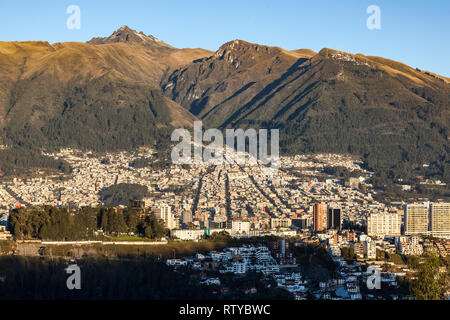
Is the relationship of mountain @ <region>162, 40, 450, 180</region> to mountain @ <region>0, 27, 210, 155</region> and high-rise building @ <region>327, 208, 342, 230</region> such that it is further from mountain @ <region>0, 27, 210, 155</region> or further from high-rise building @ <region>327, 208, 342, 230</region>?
high-rise building @ <region>327, 208, 342, 230</region>

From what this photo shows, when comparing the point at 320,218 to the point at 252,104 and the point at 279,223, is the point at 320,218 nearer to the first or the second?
the point at 279,223

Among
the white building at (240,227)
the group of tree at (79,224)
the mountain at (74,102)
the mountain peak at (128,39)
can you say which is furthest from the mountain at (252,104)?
the group of tree at (79,224)

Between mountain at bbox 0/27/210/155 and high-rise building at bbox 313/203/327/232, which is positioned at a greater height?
mountain at bbox 0/27/210/155

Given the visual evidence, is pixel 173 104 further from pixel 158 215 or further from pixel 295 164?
pixel 158 215

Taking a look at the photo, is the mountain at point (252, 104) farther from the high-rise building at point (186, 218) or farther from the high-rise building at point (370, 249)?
→ the high-rise building at point (370, 249)

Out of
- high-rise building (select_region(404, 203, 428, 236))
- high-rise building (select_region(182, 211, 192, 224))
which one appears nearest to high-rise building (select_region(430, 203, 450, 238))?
high-rise building (select_region(404, 203, 428, 236))

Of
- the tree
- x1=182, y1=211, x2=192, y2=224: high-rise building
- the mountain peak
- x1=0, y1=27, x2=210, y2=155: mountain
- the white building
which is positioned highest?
the mountain peak

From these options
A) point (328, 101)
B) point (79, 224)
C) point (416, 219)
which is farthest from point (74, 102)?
point (79, 224)
